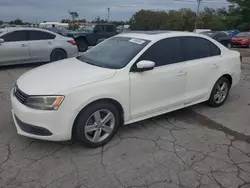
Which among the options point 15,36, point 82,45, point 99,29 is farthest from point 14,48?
point 99,29

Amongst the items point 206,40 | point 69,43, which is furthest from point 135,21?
point 206,40

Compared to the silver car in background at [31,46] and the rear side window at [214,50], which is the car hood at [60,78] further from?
the silver car in background at [31,46]

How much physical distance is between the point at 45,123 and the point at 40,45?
6.84 m

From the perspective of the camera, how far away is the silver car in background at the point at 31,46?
882cm

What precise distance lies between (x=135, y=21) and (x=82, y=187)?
224 ft

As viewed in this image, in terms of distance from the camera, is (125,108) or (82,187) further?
(125,108)

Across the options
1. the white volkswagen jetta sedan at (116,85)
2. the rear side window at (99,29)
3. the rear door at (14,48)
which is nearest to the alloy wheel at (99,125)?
the white volkswagen jetta sedan at (116,85)

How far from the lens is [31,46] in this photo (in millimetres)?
9172

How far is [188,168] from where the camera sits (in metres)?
3.17

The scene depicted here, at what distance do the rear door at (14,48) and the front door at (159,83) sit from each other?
6368 mm

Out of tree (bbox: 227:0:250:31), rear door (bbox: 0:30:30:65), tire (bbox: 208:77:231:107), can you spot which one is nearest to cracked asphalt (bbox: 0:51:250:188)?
tire (bbox: 208:77:231:107)

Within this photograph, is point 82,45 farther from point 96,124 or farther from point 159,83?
point 96,124

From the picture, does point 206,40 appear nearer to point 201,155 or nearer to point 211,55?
point 211,55

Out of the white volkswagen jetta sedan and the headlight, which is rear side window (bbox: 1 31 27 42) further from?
the headlight
